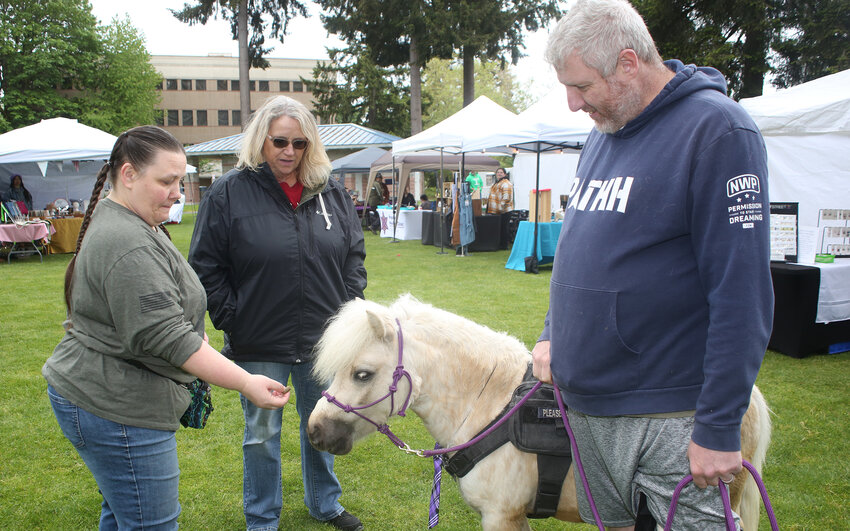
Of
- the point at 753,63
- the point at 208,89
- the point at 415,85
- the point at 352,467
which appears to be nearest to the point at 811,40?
the point at 753,63

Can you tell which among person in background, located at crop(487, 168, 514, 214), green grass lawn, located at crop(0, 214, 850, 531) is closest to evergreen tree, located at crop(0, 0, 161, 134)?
person in background, located at crop(487, 168, 514, 214)

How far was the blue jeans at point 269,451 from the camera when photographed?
276 cm

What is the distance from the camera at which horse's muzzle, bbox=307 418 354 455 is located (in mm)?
2117

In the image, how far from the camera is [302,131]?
2684 mm

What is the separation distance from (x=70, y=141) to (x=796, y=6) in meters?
20.9

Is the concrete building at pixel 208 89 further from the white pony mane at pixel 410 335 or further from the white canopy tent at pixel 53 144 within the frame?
the white pony mane at pixel 410 335

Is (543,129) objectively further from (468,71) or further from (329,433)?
(468,71)

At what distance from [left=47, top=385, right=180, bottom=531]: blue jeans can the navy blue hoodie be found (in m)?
1.37

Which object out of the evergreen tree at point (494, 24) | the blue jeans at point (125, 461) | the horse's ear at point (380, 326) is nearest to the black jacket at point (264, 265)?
the horse's ear at point (380, 326)

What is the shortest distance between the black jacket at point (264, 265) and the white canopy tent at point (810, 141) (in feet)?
19.6

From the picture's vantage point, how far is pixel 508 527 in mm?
2133

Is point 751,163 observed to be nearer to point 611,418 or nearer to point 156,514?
point 611,418

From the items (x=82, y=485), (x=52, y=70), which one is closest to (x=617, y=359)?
(x=82, y=485)

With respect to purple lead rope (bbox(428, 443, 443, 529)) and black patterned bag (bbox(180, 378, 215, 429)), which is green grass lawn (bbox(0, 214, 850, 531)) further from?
black patterned bag (bbox(180, 378, 215, 429))
